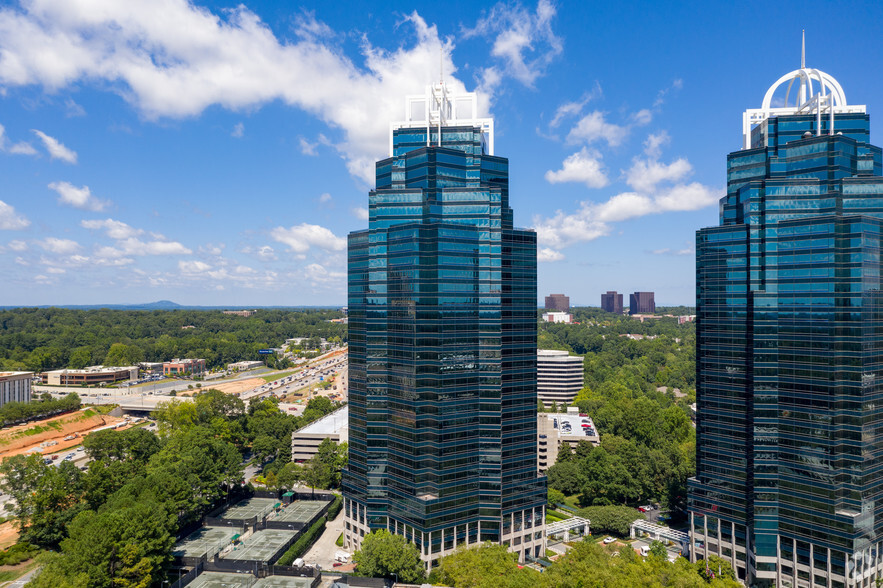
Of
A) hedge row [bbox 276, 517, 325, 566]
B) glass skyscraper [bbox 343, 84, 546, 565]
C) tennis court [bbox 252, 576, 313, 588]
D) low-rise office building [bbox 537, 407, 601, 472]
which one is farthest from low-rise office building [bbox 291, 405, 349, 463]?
tennis court [bbox 252, 576, 313, 588]

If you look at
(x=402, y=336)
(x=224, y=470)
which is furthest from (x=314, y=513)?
(x=402, y=336)

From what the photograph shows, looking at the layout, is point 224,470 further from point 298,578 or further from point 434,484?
point 434,484

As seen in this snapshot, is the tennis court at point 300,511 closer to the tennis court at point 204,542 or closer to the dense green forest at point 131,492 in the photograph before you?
the dense green forest at point 131,492

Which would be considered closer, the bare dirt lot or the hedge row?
the hedge row

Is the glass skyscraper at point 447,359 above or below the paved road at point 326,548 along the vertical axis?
above

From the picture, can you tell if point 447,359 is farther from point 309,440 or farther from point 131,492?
point 309,440

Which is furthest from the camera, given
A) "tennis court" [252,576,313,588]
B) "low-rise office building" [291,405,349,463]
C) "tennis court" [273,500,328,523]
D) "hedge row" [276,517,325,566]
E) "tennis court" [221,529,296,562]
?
"low-rise office building" [291,405,349,463]

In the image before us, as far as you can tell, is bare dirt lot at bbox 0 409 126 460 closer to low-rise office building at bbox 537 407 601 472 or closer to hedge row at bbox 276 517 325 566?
hedge row at bbox 276 517 325 566

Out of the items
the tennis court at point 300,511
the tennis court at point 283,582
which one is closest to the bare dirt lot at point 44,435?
the tennis court at point 300,511
